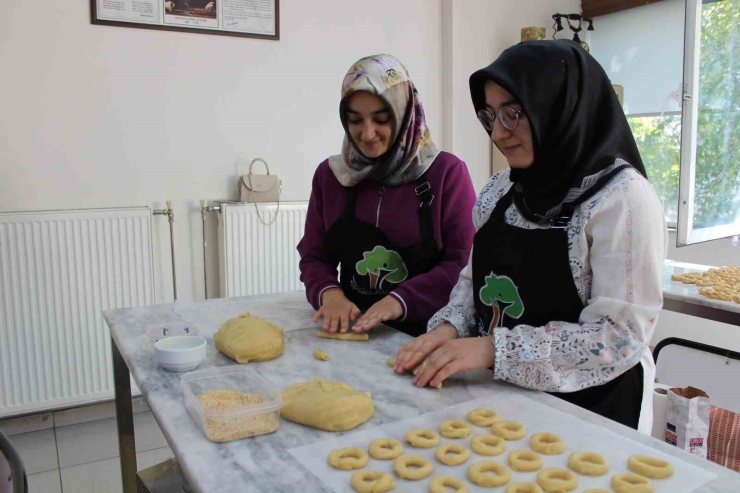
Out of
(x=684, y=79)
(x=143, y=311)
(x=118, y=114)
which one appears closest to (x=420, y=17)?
(x=684, y=79)

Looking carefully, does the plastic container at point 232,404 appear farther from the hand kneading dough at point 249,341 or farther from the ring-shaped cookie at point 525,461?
the ring-shaped cookie at point 525,461

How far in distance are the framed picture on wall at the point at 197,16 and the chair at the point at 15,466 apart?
2.51 meters

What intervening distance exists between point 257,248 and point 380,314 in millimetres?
1839

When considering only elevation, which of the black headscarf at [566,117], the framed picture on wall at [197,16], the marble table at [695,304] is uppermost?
the framed picture on wall at [197,16]

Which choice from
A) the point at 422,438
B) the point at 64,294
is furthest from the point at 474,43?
the point at 422,438

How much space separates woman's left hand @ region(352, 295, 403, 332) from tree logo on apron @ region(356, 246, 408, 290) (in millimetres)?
160

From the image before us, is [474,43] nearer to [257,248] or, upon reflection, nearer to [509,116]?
[257,248]

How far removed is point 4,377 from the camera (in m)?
2.94

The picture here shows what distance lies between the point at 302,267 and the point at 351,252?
22 centimetres

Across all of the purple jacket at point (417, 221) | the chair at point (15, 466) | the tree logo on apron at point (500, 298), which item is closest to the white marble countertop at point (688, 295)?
the purple jacket at point (417, 221)

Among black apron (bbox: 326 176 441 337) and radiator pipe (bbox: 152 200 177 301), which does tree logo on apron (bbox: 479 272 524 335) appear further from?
radiator pipe (bbox: 152 200 177 301)

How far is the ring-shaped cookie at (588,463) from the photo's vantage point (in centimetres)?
95

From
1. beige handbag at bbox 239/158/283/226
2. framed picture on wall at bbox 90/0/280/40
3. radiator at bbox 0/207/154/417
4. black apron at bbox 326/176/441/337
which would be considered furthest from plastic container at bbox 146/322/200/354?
framed picture on wall at bbox 90/0/280/40

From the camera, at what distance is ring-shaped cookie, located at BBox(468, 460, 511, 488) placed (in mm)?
926
